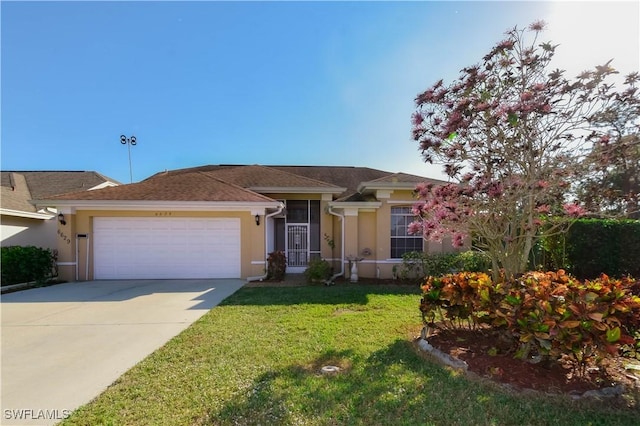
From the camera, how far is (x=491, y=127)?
501 centimetres

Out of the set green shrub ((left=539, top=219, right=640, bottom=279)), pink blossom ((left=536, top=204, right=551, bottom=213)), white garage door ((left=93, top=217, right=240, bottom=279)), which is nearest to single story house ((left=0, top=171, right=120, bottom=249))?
white garage door ((left=93, top=217, right=240, bottom=279))

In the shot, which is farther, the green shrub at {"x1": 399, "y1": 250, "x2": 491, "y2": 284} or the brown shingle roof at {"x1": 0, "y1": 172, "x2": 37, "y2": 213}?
the brown shingle roof at {"x1": 0, "y1": 172, "x2": 37, "y2": 213}

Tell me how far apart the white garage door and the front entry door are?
266cm

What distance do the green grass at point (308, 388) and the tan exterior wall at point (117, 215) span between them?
5488 mm


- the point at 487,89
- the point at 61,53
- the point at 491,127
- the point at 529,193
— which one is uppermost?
the point at 61,53

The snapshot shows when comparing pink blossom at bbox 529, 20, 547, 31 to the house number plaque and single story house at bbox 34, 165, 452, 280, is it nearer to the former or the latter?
single story house at bbox 34, 165, 452, 280

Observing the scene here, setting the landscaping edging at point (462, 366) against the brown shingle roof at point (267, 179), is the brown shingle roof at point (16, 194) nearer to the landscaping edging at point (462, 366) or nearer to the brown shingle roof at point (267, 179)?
the brown shingle roof at point (267, 179)

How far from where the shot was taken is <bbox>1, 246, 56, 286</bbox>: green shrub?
10570 millimetres

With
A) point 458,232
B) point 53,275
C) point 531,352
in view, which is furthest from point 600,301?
point 53,275

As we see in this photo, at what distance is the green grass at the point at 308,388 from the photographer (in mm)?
3082

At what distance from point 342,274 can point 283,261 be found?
233 centimetres

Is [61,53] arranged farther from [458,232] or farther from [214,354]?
[458,232]

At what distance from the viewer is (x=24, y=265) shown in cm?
1074

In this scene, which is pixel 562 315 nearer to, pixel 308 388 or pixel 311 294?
pixel 308 388
